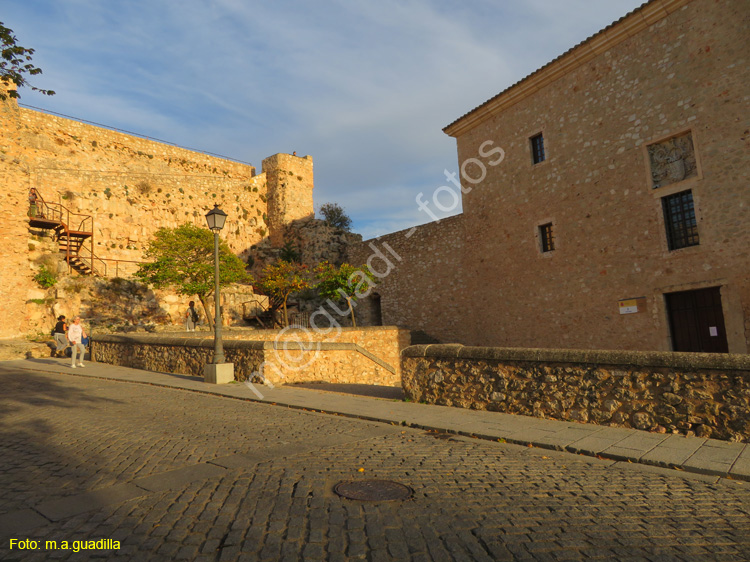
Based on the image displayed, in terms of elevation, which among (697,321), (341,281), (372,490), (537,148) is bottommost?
(372,490)

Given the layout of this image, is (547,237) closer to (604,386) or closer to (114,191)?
(604,386)

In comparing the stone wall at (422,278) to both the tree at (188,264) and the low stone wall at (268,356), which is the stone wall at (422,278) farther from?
the tree at (188,264)

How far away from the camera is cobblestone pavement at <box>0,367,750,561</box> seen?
3.06 metres

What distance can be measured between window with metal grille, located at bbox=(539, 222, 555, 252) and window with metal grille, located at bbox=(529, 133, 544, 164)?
265 cm

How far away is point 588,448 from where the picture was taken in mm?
5477

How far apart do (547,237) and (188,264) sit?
52.9 feet

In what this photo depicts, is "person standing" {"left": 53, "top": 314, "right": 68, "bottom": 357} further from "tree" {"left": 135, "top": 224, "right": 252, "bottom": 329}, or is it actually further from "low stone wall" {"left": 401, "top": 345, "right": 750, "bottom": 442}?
"low stone wall" {"left": 401, "top": 345, "right": 750, "bottom": 442}

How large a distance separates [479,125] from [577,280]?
8.66 meters

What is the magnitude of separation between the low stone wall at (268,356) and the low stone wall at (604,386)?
15.8 ft

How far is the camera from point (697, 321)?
13336 mm

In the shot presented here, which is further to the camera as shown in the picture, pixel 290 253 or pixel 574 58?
pixel 290 253

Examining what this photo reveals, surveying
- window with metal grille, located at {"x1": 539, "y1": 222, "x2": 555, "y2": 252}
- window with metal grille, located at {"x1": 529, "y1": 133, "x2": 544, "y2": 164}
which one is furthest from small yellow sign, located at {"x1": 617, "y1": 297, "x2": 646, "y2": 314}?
window with metal grille, located at {"x1": 529, "y1": 133, "x2": 544, "y2": 164}

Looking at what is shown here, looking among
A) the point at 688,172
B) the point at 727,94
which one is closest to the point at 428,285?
the point at 688,172

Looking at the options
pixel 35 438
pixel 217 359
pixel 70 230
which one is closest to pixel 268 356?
pixel 217 359
